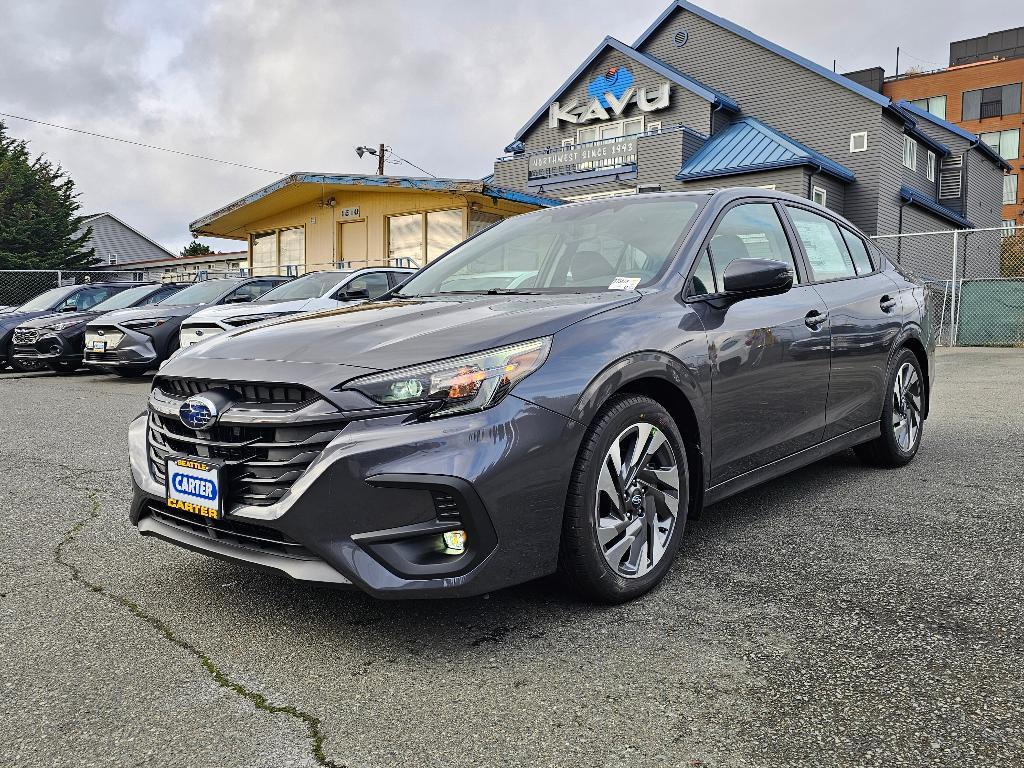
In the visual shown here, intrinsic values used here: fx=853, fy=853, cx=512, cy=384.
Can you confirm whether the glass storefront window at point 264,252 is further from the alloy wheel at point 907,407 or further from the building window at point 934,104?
the building window at point 934,104

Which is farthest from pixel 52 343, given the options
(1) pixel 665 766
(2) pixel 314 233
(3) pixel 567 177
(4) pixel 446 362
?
(3) pixel 567 177

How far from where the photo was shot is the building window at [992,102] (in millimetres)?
46062

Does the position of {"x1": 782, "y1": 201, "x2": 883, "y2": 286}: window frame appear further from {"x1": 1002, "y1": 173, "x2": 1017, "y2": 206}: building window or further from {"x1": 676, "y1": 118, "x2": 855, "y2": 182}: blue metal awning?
{"x1": 1002, "y1": 173, "x2": 1017, "y2": 206}: building window

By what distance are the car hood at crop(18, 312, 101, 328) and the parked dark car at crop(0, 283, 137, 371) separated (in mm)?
718

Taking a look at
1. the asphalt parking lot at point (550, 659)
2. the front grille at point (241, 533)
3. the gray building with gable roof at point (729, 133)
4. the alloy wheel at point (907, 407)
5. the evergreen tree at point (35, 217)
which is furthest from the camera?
the evergreen tree at point (35, 217)

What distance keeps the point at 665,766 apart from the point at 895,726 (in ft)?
2.06

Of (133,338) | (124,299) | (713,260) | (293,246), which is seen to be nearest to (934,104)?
(293,246)

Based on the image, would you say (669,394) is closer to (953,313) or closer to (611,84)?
(953,313)

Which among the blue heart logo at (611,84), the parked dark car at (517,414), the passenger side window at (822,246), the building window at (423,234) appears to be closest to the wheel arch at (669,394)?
the parked dark car at (517,414)

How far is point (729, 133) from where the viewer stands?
77.7ft

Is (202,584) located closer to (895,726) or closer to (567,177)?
(895,726)

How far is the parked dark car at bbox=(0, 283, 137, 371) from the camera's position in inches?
547

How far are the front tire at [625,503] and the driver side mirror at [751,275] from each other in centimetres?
65

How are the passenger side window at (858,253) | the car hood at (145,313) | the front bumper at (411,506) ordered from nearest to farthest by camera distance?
the front bumper at (411,506) → the passenger side window at (858,253) → the car hood at (145,313)
